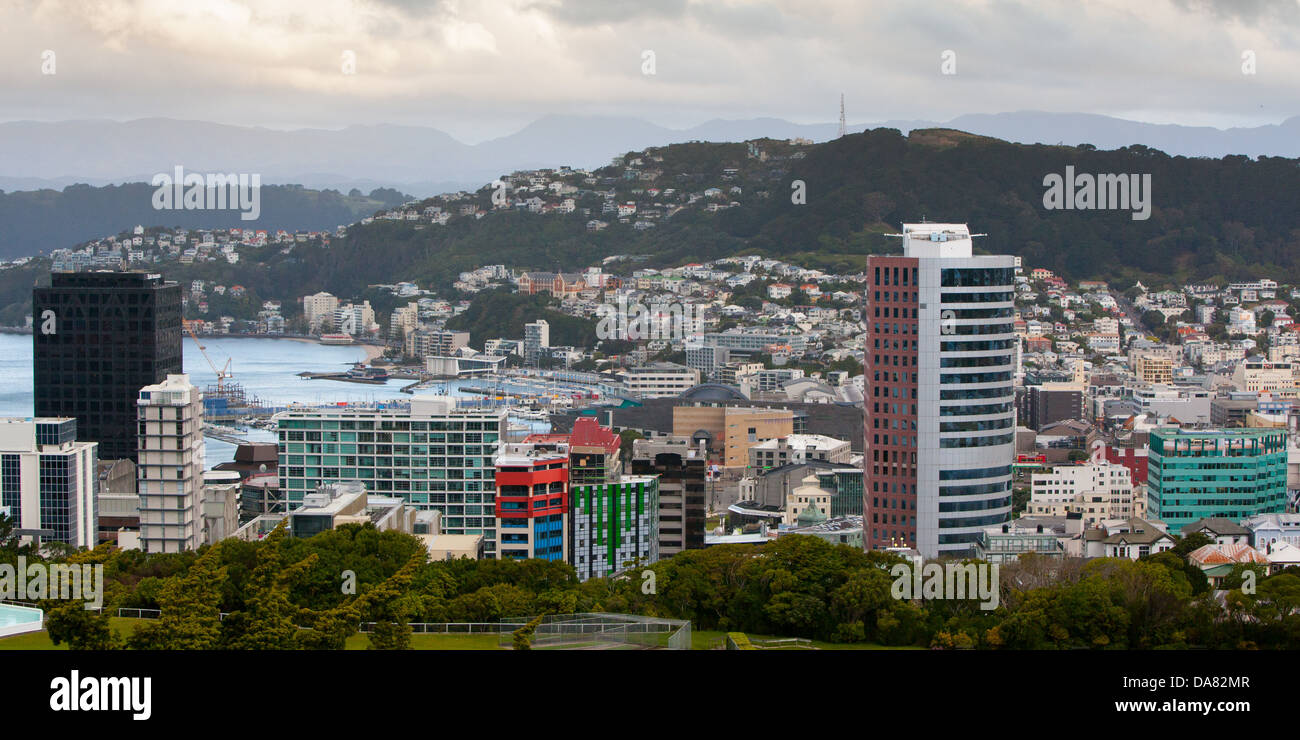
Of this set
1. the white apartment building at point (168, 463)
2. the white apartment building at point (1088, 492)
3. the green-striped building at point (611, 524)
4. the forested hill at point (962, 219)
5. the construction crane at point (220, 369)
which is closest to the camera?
the white apartment building at point (168, 463)

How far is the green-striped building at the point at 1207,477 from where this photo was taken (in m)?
20.8

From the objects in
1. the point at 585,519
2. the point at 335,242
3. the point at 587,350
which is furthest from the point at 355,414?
the point at 335,242

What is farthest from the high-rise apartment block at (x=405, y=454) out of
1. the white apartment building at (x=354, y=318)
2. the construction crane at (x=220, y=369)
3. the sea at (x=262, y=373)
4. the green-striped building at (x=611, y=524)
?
the white apartment building at (x=354, y=318)

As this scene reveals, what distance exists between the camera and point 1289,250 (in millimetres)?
A: 55094

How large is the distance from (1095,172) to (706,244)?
45.5 feet

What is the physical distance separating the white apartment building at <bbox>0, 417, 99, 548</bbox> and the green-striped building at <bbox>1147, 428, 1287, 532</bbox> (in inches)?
496

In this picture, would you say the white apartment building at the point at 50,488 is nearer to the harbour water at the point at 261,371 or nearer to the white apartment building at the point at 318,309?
the harbour water at the point at 261,371

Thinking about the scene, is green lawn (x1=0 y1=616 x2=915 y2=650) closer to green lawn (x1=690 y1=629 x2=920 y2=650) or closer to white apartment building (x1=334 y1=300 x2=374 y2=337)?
green lawn (x1=690 y1=629 x2=920 y2=650)

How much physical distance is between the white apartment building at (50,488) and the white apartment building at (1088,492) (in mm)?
11737

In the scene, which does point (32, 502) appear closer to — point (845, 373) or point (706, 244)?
point (845, 373)

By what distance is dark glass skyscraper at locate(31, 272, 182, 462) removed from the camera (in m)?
25.4

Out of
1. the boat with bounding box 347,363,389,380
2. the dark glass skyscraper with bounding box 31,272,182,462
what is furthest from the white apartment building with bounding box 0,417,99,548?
the boat with bounding box 347,363,389,380

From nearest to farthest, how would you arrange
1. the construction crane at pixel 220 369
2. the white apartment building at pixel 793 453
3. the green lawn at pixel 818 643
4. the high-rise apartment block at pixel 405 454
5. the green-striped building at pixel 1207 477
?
the green lawn at pixel 818 643, the high-rise apartment block at pixel 405 454, the green-striped building at pixel 1207 477, the white apartment building at pixel 793 453, the construction crane at pixel 220 369
